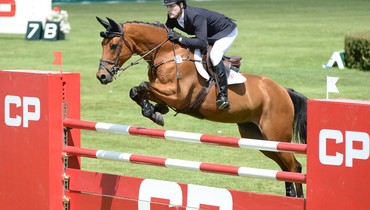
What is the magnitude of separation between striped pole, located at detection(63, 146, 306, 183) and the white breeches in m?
2.59

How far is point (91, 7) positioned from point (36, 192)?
132ft

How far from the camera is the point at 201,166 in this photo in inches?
277

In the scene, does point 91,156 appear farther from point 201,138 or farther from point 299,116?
point 299,116

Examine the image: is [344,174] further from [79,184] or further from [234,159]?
[234,159]

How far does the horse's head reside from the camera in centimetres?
934

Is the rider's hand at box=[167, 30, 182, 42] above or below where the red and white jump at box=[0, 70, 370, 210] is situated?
above

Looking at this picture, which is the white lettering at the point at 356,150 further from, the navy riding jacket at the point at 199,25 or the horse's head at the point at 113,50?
the navy riding jacket at the point at 199,25

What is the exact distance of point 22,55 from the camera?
25.8 meters

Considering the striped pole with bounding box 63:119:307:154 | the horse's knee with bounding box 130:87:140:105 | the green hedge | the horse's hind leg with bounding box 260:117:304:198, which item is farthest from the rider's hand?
the green hedge

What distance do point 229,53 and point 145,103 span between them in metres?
16.8

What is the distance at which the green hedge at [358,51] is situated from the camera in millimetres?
22453

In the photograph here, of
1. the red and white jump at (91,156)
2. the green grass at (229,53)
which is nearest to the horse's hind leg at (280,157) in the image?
the green grass at (229,53)

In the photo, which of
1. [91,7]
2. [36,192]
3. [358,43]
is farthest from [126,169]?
[91,7]

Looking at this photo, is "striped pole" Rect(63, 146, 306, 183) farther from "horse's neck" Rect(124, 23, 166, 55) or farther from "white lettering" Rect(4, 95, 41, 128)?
"horse's neck" Rect(124, 23, 166, 55)
